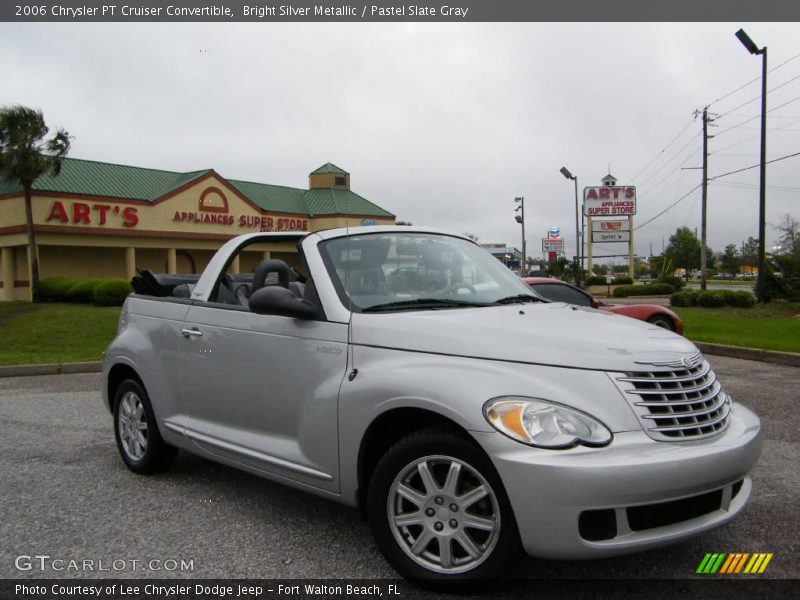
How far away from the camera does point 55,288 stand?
95.7ft

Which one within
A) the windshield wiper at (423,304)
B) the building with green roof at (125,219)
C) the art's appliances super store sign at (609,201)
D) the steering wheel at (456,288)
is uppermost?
the art's appliances super store sign at (609,201)

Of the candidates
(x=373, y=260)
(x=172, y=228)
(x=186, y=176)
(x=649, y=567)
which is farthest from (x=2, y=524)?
(x=186, y=176)

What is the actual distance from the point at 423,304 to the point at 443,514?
3.88ft

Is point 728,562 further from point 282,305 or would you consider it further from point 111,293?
point 111,293

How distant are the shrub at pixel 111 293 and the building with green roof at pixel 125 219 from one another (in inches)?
312

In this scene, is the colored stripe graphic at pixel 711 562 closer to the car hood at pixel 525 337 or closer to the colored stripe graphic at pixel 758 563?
the colored stripe graphic at pixel 758 563

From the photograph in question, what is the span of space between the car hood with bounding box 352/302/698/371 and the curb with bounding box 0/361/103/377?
9006mm

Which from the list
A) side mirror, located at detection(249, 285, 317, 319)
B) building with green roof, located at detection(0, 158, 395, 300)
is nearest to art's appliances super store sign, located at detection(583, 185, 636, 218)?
building with green roof, located at detection(0, 158, 395, 300)

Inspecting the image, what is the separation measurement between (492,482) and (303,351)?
4.33 ft

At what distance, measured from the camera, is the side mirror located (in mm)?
3605

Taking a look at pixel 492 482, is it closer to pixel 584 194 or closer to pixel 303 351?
pixel 303 351

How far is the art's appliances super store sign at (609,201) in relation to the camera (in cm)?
5538

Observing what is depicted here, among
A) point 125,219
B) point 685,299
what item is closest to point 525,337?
point 685,299

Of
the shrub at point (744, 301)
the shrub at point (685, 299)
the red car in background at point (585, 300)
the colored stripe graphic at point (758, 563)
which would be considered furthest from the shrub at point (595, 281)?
the colored stripe graphic at point (758, 563)
